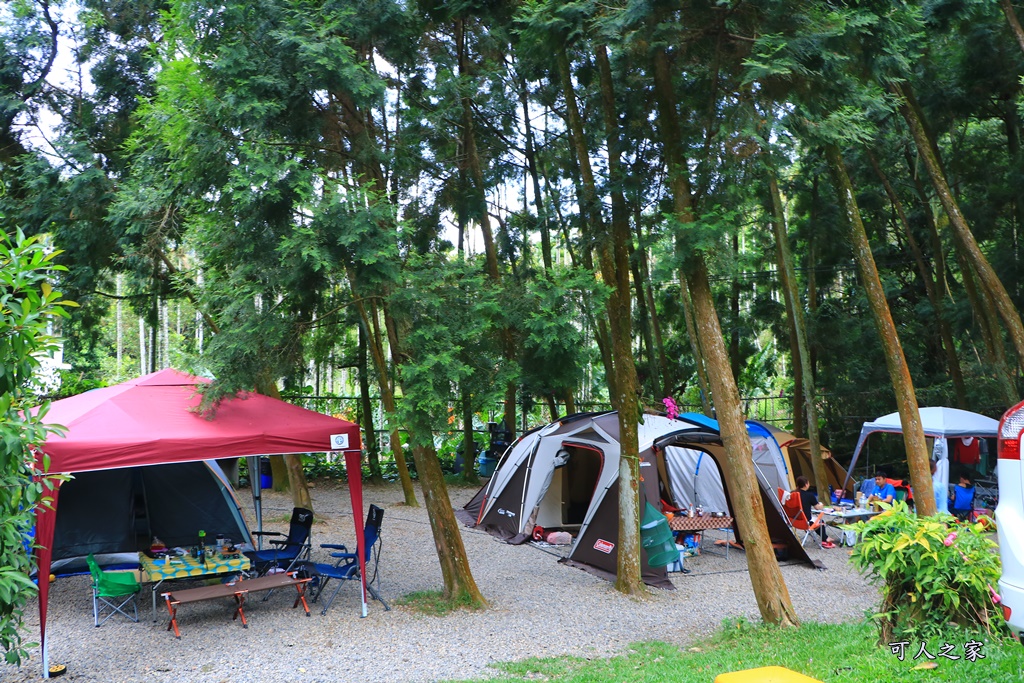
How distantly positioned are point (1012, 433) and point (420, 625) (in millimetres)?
5335

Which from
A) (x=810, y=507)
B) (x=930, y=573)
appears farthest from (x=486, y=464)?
(x=930, y=573)

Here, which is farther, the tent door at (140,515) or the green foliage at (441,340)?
the tent door at (140,515)

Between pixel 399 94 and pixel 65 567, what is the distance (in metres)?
6.38

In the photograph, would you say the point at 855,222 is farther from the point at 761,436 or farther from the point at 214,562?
the point at 214,562

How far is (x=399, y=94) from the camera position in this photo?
9.54 m

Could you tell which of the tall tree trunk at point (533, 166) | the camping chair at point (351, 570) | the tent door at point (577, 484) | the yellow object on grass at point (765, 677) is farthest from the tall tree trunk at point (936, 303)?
the yellow object on grass at point (765, 677)

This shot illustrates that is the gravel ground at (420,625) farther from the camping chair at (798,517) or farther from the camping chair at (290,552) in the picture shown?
the camping chair at (798,517)

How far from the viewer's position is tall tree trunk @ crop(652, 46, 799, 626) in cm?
708

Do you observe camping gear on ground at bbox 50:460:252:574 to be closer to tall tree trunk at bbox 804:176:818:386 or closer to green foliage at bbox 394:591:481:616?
green foliage at bbox 394:591:481:616

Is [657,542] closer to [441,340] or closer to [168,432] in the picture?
[441,340]

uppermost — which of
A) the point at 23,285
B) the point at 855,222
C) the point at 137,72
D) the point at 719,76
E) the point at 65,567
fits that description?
the point at 137,72

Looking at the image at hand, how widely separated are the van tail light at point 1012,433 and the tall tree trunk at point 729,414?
3.38 meters

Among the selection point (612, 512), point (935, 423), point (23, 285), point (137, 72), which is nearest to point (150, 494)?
point (612, 512)

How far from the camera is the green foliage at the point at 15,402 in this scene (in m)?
2.89
